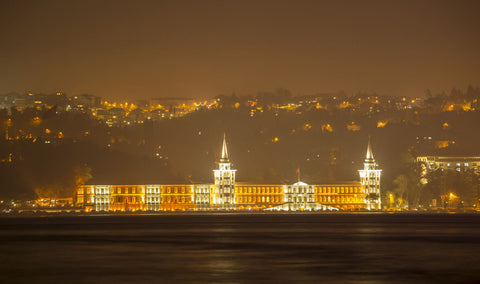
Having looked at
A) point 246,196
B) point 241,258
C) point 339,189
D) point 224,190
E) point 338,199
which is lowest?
point 241,258

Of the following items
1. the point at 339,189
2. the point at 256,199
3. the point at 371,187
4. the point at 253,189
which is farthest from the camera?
the point at 371,187

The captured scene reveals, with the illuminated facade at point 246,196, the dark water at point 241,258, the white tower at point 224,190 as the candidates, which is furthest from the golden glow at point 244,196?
the dark water at point 241,258

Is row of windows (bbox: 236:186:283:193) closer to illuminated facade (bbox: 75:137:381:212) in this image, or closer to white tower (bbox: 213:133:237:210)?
illuminated facade (bbox: 75:137:381:212)

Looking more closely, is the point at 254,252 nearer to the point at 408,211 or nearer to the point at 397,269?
the point at 397,269

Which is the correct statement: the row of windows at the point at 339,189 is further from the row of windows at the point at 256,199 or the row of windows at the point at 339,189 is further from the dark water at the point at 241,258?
the dark water at the point at 241,258

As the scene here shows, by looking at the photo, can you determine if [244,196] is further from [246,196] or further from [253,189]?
[253,189]

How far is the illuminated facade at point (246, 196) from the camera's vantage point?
191000 millimetres

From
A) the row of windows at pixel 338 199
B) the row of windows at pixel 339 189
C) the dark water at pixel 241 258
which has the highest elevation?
the row of windows at pixel 339 189

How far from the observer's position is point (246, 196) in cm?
19388

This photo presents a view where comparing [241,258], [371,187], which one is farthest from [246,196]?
[241,258]

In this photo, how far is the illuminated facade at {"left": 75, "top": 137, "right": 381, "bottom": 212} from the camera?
191000 mm

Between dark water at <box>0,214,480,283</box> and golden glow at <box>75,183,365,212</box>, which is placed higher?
golden glow at <box>75,183,365,212</box>

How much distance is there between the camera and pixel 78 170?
7298 inches

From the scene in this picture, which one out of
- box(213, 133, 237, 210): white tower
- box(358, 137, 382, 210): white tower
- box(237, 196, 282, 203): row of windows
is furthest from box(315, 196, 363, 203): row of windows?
box(213, 133, 237, 210): white tower
